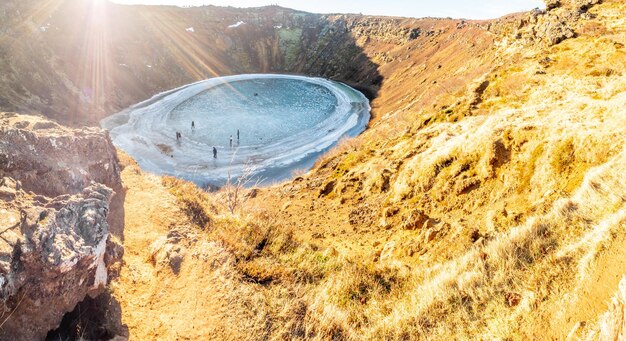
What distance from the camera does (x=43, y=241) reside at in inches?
294

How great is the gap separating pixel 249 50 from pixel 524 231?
11841cm

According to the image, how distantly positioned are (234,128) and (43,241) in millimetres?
43849

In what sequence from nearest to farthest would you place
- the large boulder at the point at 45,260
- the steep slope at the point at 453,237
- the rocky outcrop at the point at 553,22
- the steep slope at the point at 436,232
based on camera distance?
the steep slope at the point at 453,237
the steep slope at the point at 436,232
the large boulder at the point at 45,260
the rocky outcrop at the point at 553,22

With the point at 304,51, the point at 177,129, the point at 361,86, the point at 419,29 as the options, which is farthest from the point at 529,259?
the point at 304,51

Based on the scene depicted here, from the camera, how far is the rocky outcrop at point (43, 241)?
6850 millimetres

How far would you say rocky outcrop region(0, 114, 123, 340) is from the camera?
685 centimetres

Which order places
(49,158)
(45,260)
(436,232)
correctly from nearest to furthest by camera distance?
(45,260), (49,158), (436,232)

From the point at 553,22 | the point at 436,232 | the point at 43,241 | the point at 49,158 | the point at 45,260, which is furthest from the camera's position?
the point at 553,22

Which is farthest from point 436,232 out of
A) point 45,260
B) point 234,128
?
point 234,128

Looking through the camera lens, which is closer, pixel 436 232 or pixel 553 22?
pixel 436 232

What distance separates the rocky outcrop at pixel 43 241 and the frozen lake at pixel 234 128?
2468 centimetres

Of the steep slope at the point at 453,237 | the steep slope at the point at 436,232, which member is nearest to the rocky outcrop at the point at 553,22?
the steep slope at the point at 436,232

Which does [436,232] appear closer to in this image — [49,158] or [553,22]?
[49,158]

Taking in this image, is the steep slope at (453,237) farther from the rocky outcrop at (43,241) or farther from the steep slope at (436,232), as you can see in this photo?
the rocky outcrop at (43,241)
